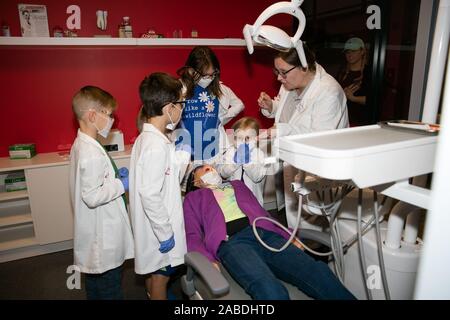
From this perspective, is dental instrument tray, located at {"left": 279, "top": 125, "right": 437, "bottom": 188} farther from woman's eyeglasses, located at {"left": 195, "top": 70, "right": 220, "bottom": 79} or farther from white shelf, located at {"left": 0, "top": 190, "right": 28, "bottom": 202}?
white shelf, located at {"left": 0, "top": 190, "right": 28, "bottom": 202}

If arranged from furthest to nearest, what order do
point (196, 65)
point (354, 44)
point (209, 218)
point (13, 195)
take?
point (354, 44)
point (13, 195)
point (196, 65)
point (209, 218)

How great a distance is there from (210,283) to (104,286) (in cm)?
90

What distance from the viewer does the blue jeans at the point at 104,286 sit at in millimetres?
1730

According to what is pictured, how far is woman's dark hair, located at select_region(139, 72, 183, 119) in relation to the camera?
1.62 meters

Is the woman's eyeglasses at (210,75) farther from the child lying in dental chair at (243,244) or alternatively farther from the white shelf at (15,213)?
the white shelf at (15,213)

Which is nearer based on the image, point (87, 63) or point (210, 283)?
point (210, 283)

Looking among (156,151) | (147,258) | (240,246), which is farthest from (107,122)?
(240,246)

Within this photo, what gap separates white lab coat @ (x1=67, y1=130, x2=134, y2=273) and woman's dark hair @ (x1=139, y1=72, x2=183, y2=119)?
0.34 metres

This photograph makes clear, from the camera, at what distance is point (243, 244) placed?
1.54 m

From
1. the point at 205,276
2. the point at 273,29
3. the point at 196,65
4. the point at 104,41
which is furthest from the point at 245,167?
the point at 104,41

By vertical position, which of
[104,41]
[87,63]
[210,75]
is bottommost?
[210,75]

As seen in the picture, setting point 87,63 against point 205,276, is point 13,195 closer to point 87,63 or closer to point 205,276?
point 87,63

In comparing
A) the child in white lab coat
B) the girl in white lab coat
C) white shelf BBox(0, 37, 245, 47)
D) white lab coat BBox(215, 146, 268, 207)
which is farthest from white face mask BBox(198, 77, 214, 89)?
white shelf BBox(0, 37, 245, 47)
